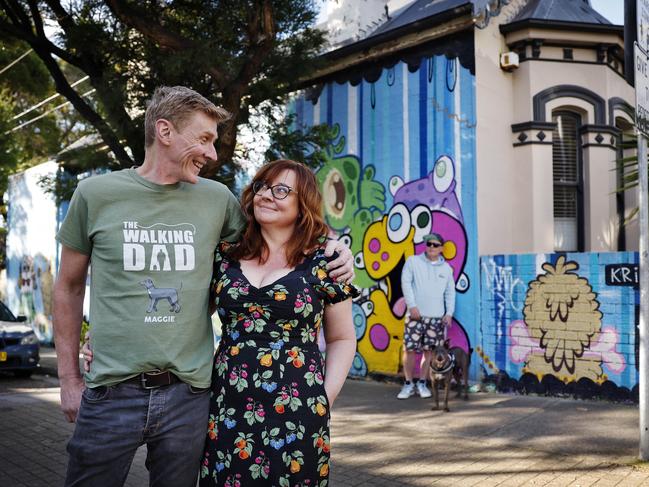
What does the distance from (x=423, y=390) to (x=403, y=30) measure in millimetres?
5361

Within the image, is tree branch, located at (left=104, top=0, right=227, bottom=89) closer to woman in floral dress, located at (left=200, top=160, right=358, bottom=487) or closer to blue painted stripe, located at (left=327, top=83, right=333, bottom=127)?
blue painted stripe, located at (left=327, top=83, right=333, bottom=127)

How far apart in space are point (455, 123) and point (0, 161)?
34.1 feet

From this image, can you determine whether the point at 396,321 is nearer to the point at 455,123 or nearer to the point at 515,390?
the point at 515,390

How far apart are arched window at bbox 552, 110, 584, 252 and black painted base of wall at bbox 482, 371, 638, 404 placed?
88.0 inches

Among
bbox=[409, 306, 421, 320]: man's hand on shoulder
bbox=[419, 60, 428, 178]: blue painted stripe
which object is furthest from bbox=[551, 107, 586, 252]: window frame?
bbox=[409, 306, 421, 320]: man's hand on shoulder

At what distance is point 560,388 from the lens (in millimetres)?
7977

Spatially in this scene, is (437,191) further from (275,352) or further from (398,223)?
(275,352)

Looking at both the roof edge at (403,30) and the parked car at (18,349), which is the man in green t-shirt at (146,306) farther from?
the parked car at (18,349)

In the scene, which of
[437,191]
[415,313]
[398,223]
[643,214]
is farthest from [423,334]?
[643,214]

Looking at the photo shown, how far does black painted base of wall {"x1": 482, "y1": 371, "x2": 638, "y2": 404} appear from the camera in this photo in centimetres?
748

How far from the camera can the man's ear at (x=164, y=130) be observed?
95.3 inches

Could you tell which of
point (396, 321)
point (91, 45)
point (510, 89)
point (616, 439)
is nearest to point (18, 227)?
point (91, 45)

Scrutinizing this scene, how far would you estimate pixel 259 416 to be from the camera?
93.5 inches

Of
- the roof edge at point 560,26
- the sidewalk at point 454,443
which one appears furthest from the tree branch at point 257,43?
the sidewalk at point 454,443
